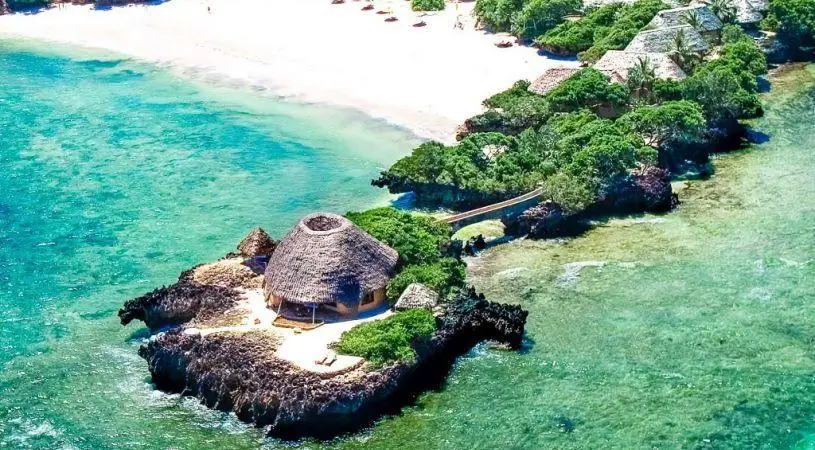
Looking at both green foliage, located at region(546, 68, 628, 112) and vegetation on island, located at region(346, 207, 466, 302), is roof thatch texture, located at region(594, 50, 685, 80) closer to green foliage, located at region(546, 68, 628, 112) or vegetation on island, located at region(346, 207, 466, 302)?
green foliage, located at region(546, 68, 628, 112)

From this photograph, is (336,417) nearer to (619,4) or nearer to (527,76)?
(527,76)

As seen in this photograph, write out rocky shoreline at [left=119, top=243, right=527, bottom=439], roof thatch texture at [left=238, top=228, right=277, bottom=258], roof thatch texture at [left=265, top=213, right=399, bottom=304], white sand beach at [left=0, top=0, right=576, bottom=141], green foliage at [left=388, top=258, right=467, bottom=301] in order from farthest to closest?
white sand beach at [left=0, top=0, right=576, bottom=141]
roof thatch texture at [left=238, top=228, right=277, bottom=258]
green foliage at [left=388, top=258, right=467, bottom=301]
roof thatch texture at [left=265, top=213, right=399, bottom=304]
rocky shoreline at [left=119, top=243, right=527, bottom=439]

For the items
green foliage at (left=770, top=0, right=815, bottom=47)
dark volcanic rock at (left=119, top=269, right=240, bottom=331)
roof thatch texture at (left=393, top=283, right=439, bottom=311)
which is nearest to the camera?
roof thatch texture at (left=393, top=283, right=439, bottom=311)

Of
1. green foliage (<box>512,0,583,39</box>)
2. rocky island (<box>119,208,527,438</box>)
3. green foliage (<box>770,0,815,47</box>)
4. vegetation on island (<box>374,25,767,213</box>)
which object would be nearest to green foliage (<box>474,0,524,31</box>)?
green foliage (<box>512,0,583,39</box>)

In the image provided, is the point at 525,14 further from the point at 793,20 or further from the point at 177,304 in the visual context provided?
the point at 177,304

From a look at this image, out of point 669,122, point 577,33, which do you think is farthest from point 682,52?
point 669,122

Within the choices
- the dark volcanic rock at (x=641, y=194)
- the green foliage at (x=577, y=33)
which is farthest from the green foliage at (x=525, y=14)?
the dark volcanic rock at (x=641, y=194)

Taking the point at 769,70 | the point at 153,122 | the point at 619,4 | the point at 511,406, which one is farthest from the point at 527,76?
the point at 511,406
